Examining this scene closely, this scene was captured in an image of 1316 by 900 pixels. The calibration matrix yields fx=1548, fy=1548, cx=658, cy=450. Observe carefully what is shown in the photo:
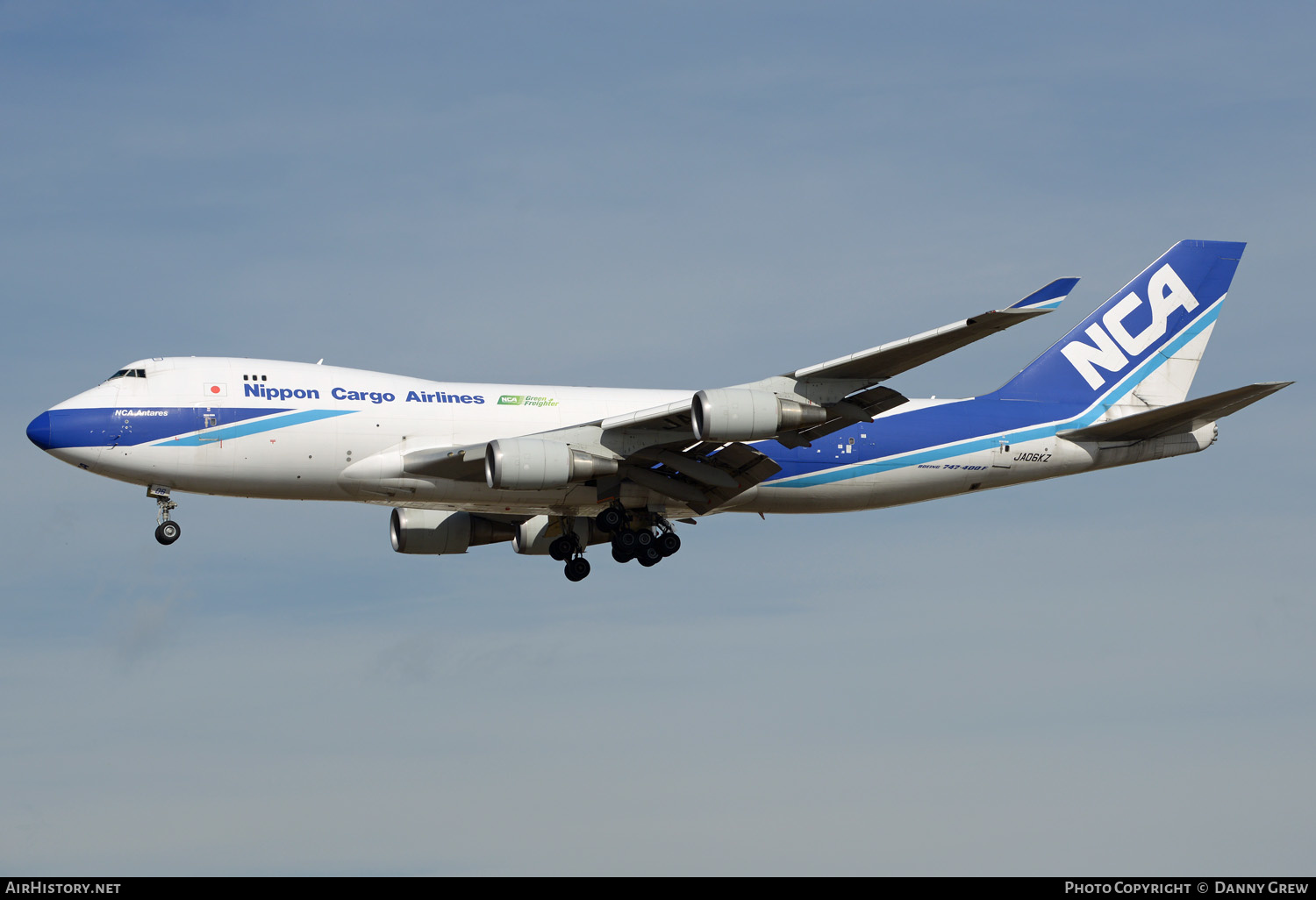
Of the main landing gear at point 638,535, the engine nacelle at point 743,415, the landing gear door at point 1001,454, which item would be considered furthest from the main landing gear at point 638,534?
the landing gear door at point 1001,454

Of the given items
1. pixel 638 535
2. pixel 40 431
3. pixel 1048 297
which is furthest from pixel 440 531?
pixel 1048 297

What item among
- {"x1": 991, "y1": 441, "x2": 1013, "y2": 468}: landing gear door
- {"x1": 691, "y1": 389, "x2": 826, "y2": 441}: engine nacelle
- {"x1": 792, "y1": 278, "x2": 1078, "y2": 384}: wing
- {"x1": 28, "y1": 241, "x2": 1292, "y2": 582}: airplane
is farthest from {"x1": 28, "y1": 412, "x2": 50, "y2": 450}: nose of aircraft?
{"x1": 991, "y1": 441, "x2": 1013, "y2": 468}: landing gear door

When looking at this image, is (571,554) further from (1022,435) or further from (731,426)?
(1022,435)

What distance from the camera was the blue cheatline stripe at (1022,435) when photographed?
4188 cm

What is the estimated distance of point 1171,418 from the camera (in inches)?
1644

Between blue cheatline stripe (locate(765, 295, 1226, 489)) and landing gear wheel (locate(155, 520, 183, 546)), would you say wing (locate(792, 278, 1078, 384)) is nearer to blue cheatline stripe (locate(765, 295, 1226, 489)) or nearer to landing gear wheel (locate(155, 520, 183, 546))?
blue cheatline stripe (locate(765, 295, 1226, 489))

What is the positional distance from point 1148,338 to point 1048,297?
1593 centimetres

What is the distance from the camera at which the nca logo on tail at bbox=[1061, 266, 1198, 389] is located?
150 ft

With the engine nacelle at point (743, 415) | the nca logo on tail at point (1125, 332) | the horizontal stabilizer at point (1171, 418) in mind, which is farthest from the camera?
the nca logo on tail at point (1125, 332)

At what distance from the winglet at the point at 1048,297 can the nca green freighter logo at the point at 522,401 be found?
516 inches

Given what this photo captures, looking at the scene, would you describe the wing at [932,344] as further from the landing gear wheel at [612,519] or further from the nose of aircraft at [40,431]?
the nose of aircraft at [40,431]
